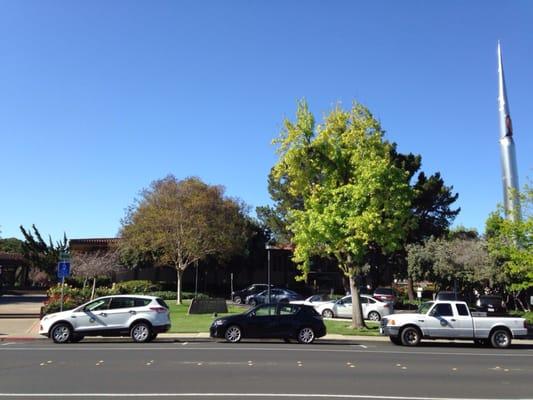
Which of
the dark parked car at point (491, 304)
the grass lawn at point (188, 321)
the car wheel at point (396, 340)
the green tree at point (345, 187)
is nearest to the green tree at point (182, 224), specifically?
the grass lawn at point (188, 321)

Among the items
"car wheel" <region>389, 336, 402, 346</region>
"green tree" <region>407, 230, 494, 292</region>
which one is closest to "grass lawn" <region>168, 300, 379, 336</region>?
"car wheel" <region>389, 336, 402, 346</region>

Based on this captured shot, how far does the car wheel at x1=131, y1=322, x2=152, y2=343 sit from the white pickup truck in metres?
8.27

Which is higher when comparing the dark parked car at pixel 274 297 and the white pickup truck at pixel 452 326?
the dark parked car at pixel 274 297

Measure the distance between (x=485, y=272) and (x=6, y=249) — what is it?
87.1 meters

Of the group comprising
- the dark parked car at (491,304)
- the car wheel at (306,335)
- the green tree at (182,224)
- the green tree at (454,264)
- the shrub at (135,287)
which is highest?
the green tree at (182,224)

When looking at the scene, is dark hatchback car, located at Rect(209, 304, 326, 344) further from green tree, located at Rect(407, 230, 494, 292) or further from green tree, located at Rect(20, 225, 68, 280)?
green tree, located at Rect(20, 225, 68, 280)

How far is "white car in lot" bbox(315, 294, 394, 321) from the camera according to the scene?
3108cm

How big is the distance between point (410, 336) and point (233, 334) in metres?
6.10

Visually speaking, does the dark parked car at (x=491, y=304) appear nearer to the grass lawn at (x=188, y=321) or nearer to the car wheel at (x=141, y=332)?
the grass lawn at (x=188, y=321)

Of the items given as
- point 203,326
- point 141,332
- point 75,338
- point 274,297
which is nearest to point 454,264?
point 274,297

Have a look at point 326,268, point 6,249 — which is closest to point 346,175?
point 326,268

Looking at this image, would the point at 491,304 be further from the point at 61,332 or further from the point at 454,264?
the point at 61,332

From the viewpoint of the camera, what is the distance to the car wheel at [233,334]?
64.2 feet

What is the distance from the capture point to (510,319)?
20.1 meters
